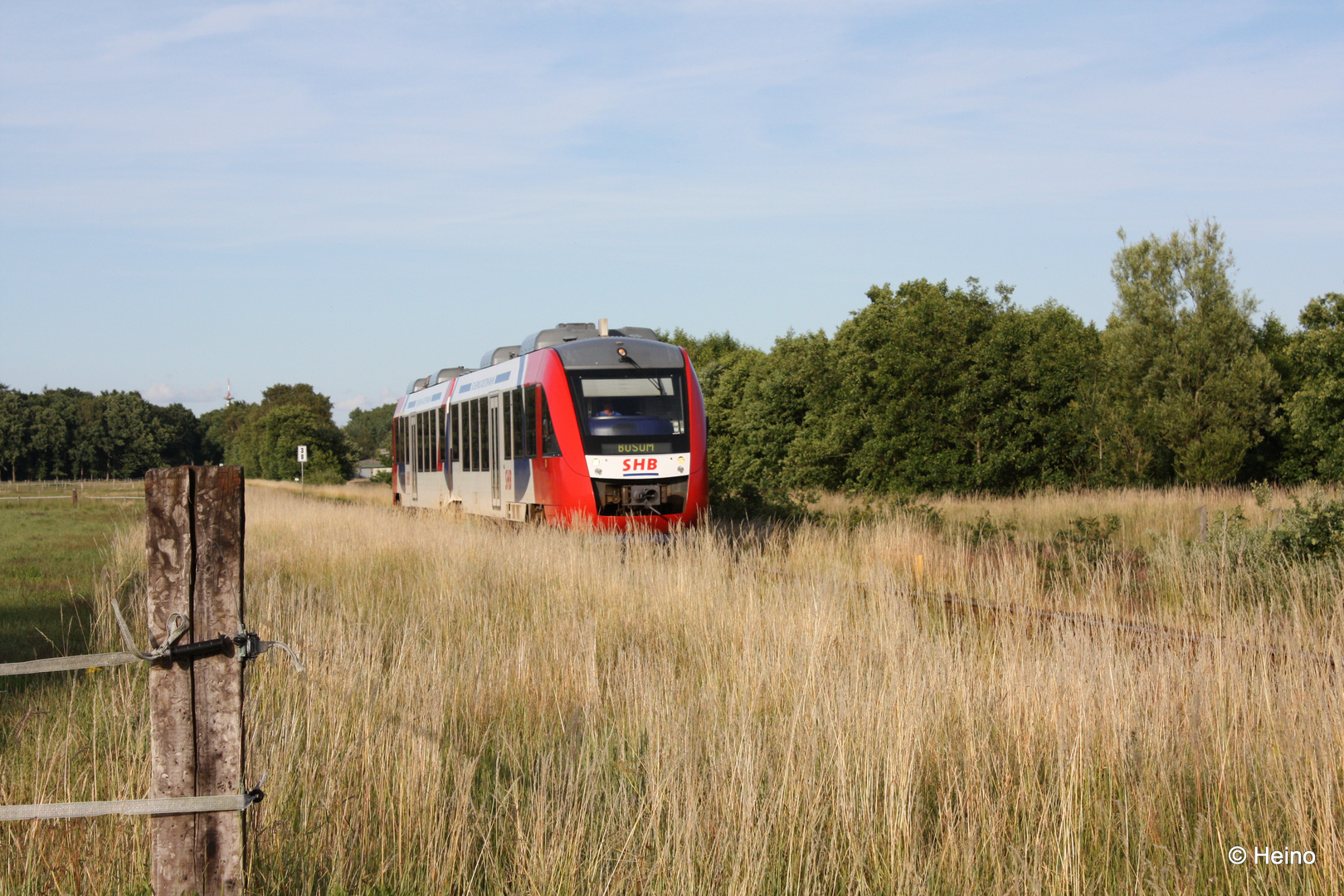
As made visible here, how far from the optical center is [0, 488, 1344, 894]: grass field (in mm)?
3756

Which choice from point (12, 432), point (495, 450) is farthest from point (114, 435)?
point (495, 450)

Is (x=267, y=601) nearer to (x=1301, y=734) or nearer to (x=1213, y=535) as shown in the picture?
(x=1301, y=734)

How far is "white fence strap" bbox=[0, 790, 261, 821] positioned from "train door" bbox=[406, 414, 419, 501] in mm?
Result: 24296

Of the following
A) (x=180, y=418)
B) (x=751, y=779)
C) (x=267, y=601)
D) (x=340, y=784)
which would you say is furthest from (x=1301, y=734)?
(x=180, y=418)

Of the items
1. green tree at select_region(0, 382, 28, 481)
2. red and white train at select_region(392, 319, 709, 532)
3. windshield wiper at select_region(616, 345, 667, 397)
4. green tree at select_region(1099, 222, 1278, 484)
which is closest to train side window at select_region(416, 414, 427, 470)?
red and white train at select_region(392, 319, 709, 532)

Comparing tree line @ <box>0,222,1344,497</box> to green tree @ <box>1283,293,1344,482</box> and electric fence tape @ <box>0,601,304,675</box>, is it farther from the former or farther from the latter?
electric fence tape @ <box>0,601,304,675</box>

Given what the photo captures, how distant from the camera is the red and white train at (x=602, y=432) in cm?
1466

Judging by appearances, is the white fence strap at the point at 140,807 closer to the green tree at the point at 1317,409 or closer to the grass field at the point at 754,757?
the grass field at the point at 754,757

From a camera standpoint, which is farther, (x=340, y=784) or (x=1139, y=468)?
(x=1139, y=468)

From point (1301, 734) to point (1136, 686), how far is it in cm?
86

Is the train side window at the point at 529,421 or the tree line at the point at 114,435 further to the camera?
the tree line at the point at 114,435

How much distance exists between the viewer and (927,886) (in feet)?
11.8

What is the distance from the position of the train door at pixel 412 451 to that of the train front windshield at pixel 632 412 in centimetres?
1258

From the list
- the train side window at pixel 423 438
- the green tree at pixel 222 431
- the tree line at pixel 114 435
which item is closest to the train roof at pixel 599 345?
the train side window at pixel 423 438
